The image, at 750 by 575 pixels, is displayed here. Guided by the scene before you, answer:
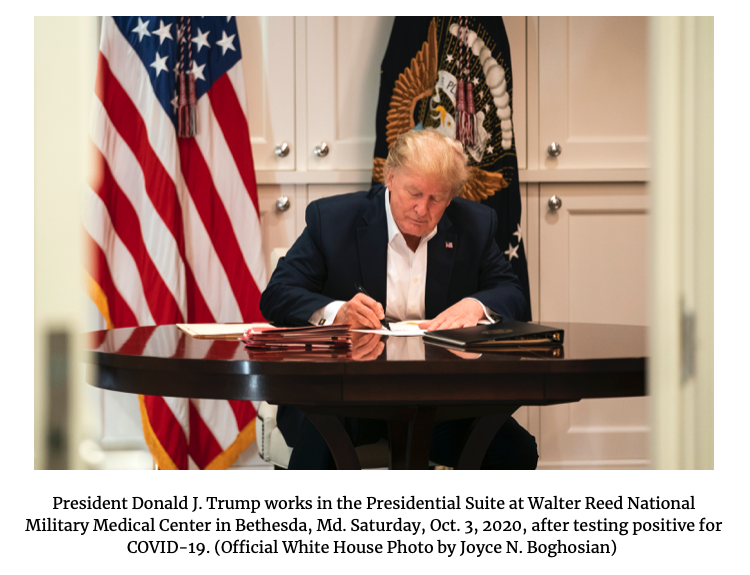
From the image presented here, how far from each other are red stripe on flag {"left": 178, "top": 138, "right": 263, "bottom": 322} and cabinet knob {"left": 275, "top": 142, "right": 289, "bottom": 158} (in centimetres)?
32

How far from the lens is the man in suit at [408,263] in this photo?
1.79 metres

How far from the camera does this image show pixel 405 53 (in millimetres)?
2801

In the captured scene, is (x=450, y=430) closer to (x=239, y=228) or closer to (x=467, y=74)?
(x=239, y=228)

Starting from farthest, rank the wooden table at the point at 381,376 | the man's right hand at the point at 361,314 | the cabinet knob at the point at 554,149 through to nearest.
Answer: the cabinet knob at the point at 554,149, the man's right hand at the point at 361,314, the wooden table at the point at 381,376

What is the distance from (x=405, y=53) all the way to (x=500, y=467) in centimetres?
177

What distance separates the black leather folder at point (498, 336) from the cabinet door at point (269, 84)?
5.57 feet

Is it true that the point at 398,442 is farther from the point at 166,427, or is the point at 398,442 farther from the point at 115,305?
the point at 115,305

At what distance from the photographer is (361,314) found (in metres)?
1.64

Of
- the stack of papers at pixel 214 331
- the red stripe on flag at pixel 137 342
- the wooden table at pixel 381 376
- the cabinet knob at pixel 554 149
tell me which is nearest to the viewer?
the wooden table at pixel 381 376

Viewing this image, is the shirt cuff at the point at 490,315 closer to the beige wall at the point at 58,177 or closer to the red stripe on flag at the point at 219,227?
the red stripe on flag at the point at 219,227

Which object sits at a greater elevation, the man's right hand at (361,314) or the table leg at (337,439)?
the man's right hand at (361,314)

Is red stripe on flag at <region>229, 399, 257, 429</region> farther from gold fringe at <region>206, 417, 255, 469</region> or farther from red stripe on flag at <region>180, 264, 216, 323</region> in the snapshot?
red stripe on flag at <region>180, 264, 216, 323</region>

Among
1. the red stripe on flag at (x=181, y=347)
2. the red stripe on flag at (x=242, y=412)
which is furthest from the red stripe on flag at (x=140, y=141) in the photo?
the red stripe on flag at (x=181, y=347)
